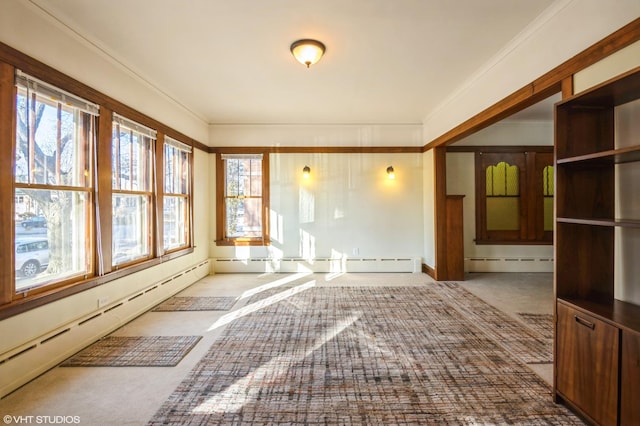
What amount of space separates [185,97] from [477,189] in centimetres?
562

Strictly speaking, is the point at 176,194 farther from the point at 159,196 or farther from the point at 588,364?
the point at 588,364

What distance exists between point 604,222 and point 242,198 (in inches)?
214

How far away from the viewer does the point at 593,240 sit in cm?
203

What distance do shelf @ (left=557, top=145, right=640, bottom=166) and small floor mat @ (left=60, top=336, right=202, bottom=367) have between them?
3372 millimetres

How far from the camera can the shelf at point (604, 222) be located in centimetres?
155

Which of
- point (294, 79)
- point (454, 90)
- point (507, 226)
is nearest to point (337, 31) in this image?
point (294, 79)

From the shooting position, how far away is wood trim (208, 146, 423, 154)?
6062 millimetres

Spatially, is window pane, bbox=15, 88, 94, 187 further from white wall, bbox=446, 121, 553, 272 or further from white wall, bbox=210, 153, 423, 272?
white wall, bbox=446, 121, 553, 272

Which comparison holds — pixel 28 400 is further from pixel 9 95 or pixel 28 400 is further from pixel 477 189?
pixel 477 189

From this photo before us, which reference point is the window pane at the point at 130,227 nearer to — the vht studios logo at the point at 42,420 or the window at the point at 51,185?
the window at the point at 51,185

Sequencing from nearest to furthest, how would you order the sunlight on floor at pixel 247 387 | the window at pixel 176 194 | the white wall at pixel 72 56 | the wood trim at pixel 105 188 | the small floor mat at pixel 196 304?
the sunlight on floor at pixel 247 387 < the white wall at pixel 72 56 < the wood trim at pixel 105 188 < the small floor mat at pixel 196 304 < the window at pixel 176 194

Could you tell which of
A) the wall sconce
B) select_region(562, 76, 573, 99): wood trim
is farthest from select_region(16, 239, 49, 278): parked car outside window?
the wall sconce

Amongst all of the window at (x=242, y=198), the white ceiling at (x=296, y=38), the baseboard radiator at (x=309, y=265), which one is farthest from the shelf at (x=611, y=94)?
the window at (x=242, y=198)

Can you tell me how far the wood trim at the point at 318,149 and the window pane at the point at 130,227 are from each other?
89.3 inches
